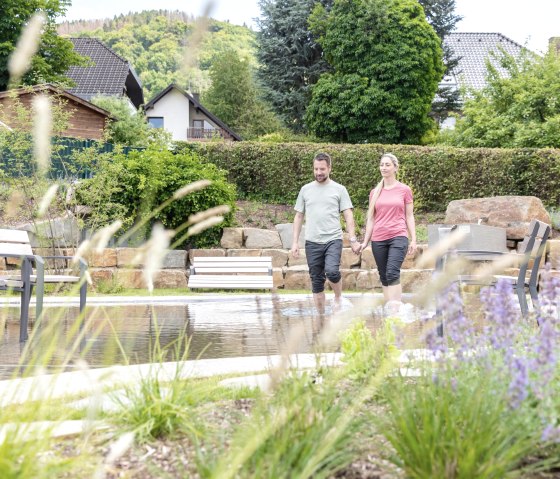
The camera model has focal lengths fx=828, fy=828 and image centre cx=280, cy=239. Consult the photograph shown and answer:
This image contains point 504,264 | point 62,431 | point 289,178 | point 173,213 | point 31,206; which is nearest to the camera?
point 504,264

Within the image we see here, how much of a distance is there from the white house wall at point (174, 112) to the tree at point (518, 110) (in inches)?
1359

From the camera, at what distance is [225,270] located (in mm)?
13852

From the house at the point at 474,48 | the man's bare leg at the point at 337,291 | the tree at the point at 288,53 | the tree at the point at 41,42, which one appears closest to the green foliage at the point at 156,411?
the man's bare leg at the point at 337,291

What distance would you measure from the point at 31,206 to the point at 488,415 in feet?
40.2

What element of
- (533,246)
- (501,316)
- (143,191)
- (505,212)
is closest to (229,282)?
(143,191)

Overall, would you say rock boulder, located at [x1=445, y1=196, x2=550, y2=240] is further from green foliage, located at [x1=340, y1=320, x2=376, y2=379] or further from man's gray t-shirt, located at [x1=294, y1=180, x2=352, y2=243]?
green foliage, located at [x1=340, y1=320, x2=376, y2=379]

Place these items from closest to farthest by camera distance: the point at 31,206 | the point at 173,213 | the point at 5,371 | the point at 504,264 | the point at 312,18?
the point at 504,264, the point at 5,371, the point at 31,206, the point at 173,213, the point at 312,18

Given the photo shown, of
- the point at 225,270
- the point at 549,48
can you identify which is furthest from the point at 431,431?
the point at 549,48

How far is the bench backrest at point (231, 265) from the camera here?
1381 cm

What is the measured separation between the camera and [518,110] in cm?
2088

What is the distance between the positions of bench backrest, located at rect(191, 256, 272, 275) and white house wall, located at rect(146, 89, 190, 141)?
139ft

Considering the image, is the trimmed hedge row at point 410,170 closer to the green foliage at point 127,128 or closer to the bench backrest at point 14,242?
the green foliage at point 127,128

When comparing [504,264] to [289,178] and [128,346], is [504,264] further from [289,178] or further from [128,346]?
[289,178]

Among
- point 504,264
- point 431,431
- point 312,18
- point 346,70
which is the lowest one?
→ point 431,431
